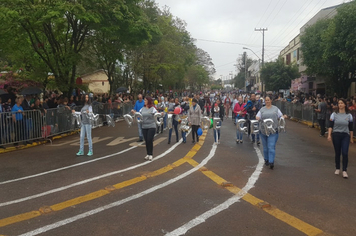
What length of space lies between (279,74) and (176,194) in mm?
40646

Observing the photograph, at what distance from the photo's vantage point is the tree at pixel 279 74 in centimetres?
4294

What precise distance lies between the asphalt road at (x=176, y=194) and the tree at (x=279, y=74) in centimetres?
3438

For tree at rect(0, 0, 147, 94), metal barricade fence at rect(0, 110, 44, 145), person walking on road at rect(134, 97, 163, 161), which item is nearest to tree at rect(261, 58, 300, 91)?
tree at rect(0, 0, 147, 94)

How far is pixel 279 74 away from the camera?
43438 mm

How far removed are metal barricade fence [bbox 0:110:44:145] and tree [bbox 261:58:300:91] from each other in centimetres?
3564

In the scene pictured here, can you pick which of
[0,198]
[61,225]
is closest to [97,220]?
[61,225]

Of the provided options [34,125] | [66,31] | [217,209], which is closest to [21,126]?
[34,125]

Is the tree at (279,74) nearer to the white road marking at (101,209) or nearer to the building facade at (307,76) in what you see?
the building facade at (307,76)

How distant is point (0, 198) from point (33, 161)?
3468 millimetres

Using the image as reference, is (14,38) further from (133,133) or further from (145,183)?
(145,183)

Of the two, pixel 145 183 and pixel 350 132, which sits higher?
pixel 350 132

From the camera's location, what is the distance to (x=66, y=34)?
1797 centimetres

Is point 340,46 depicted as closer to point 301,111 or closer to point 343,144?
point 301,111

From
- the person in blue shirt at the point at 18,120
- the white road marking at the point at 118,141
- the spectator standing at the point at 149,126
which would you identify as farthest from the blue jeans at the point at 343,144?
the person in blue shirt at the point at 18,120
